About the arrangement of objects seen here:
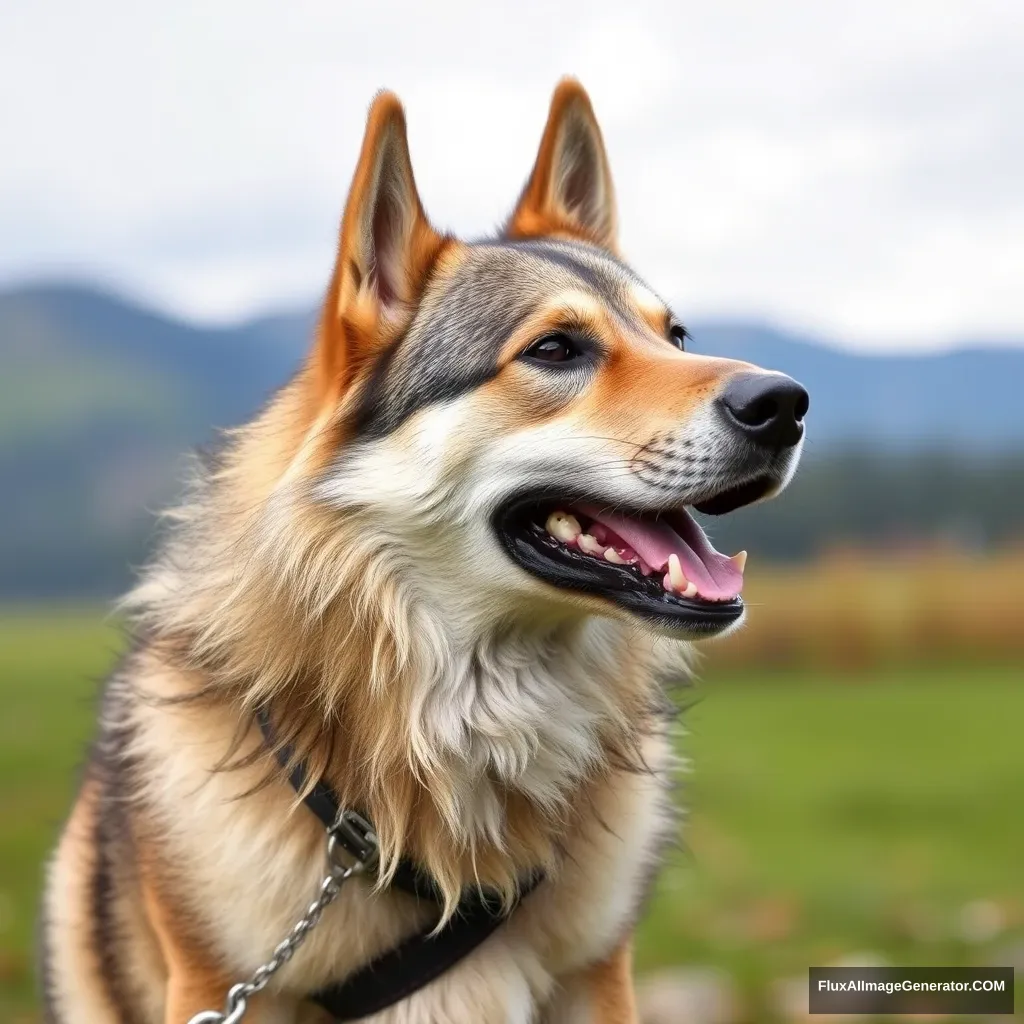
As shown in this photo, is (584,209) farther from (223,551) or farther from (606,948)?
(606,948)

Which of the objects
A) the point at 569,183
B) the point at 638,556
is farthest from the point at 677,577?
the point at 569,183

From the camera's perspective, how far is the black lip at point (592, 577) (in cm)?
291

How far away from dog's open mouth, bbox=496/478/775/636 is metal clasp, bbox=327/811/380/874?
783 mm

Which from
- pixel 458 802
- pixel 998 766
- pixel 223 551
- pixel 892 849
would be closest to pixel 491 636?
pixel 458 802

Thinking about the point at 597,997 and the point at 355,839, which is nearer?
the point at 355,839

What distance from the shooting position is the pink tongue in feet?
9.78

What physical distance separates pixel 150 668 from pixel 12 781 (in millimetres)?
6958

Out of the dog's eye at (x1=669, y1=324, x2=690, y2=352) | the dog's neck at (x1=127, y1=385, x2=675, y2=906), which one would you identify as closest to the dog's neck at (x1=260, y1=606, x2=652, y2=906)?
the dog's neck at (x1=127, y1=385, x2=675, y2=906)

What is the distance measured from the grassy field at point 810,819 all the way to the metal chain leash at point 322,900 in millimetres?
1206

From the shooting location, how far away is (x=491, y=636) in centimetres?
319

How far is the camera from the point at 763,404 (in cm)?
289

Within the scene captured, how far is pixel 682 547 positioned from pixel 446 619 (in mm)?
641

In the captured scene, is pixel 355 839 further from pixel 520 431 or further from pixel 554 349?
pixel 554 349

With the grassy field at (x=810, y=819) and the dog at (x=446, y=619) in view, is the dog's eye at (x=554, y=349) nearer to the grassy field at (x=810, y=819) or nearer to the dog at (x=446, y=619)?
the dog at (x=446, y=619)
